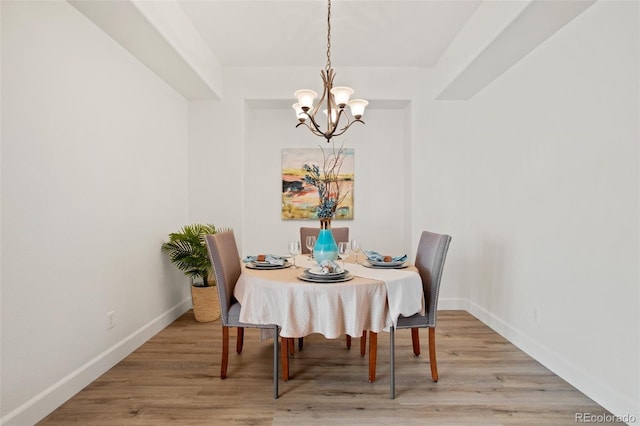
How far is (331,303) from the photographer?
6.48 feet

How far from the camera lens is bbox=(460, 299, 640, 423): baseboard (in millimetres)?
1897

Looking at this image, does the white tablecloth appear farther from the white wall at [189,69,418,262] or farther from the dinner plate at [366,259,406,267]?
the white wall at [189,69,418,262]

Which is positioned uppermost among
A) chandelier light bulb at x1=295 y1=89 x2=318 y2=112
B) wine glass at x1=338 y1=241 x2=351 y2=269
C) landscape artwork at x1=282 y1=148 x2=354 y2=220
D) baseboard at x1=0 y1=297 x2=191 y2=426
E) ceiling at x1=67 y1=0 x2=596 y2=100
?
ceiling at x1=67 y1=0 x2=596 y2=100

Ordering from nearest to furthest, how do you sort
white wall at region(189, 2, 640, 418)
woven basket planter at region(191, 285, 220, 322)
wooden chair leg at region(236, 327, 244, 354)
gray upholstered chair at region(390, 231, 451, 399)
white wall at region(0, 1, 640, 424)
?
1. white wall at region(0, 1, 640, 424)
2. white wall at region(189, 2, 640, 418)
3. gray upholstered chair at region(390, 231, 451, 399)
4. wooden chair leg at region(236, 327, 244, 354)
5. woven basket planter at region(191, 285, 220, 322)

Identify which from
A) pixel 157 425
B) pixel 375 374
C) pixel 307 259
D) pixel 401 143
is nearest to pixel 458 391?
pixel 375 374

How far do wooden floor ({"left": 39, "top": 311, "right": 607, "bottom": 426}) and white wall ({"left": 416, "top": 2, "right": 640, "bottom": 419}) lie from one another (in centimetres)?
27

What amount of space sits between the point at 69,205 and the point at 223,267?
39.1 inches

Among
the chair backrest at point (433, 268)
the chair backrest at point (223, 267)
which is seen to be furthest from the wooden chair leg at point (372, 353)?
the chair backrest at point (223, 267)

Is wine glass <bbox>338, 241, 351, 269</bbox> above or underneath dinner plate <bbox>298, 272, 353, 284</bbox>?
above

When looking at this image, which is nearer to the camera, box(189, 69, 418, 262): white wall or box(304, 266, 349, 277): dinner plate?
box(304, 266, 349, 277): dinner plate

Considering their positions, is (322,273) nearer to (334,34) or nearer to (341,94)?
(341,94)

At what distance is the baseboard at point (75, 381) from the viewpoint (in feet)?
5.93

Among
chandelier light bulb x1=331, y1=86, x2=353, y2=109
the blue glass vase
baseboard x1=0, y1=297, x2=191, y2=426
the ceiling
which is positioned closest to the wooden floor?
baseboard x1=0, y1=297, x2=191, y2=426

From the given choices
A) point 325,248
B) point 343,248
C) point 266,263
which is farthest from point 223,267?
point 343,248
